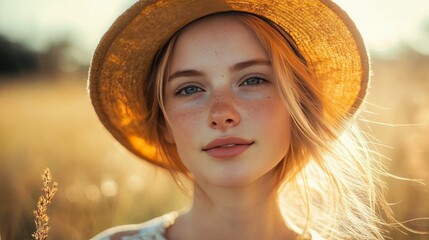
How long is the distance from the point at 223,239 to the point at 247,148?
21.7 inches

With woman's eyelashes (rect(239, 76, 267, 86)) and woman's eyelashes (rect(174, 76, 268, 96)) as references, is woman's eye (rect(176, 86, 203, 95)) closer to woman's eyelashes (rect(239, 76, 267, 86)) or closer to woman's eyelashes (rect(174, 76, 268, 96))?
woman's eyelashes (rect(174, 76, 268, 96))

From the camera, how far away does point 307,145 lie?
3705mm

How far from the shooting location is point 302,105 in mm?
3760

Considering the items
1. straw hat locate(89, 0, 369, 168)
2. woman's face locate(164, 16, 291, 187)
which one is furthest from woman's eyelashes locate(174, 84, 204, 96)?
straw hat locate(89, 0, 369, 168)

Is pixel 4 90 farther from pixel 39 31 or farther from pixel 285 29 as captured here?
pixel 285 29

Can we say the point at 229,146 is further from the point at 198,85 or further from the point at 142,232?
the point at 142,232

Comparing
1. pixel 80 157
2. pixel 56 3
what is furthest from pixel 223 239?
pixel 56 3

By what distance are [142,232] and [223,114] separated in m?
0.86

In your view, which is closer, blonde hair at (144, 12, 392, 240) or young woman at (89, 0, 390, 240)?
young woman at (89, 0, 390, 240)

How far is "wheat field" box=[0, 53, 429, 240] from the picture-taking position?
4.80 m

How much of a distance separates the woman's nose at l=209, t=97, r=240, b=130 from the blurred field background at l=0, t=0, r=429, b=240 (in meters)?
0.67

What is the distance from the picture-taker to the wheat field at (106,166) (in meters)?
4.80

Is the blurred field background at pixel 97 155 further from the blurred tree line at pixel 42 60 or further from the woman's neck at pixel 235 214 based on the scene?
the woman's neck at pixel 235 214

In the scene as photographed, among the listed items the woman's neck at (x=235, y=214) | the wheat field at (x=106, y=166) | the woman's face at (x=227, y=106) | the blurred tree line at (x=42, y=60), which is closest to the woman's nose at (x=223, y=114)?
the woman's face at (x=227, y=106)
